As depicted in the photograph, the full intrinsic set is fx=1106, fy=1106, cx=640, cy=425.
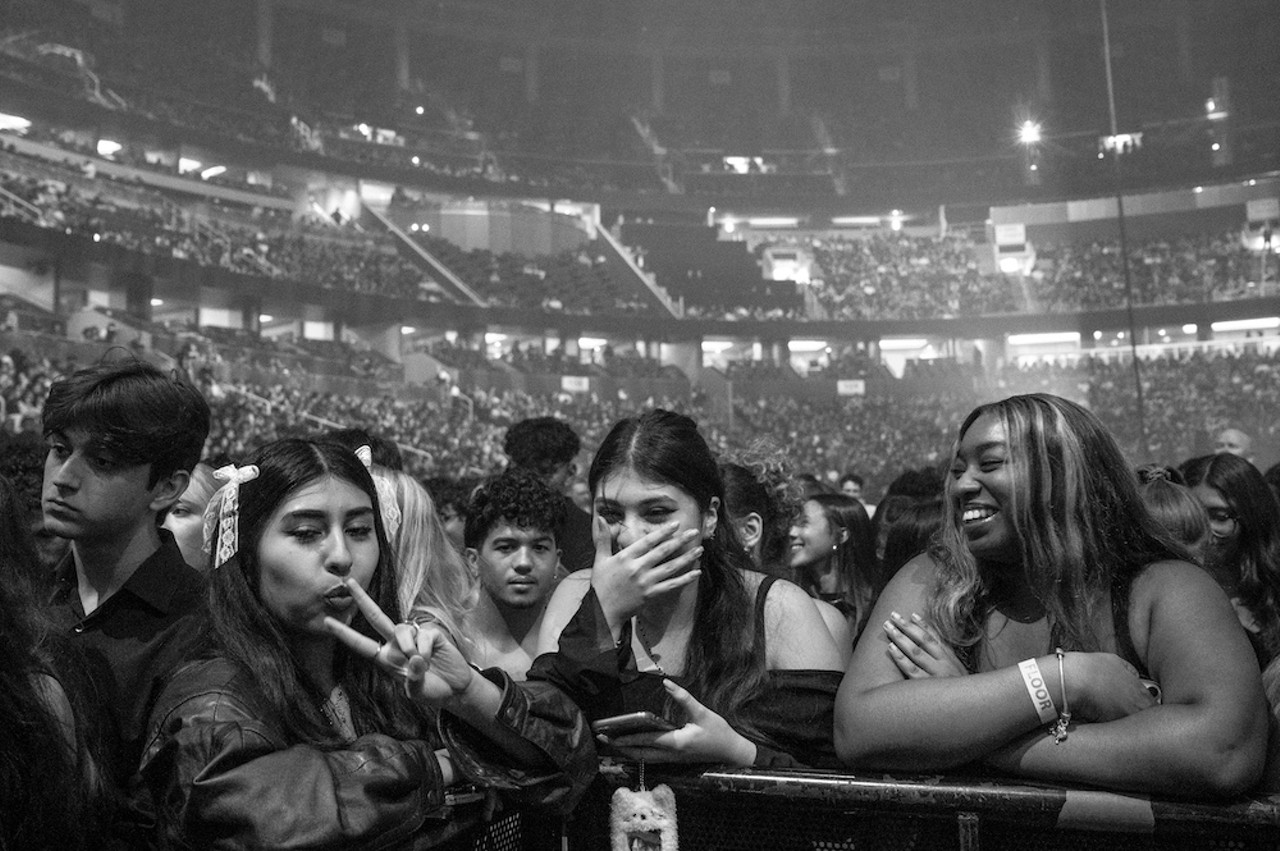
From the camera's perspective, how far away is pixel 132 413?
8.96ft

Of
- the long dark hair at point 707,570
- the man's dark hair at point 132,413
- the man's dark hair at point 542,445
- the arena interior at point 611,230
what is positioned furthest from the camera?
the arena interior at point 611,230

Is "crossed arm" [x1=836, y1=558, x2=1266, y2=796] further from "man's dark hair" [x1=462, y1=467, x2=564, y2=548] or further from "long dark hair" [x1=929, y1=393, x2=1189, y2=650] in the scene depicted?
"man's dark hair" [x1=462, y1=467, x2=564, y2=548]

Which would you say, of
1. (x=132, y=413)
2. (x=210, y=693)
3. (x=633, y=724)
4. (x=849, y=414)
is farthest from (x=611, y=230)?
(x=210, y=693)

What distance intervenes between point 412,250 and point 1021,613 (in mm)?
37921

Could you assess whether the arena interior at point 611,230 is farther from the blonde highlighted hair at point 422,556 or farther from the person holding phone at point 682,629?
the person holding phone at point 682,629

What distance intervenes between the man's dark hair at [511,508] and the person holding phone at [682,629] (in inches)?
35.5

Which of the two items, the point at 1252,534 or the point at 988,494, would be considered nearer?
the point at 988,494

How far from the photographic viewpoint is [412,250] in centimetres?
3862

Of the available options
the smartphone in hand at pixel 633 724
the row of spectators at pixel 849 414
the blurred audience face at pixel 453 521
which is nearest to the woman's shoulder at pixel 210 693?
the smartphone in hand at pixel 633 724

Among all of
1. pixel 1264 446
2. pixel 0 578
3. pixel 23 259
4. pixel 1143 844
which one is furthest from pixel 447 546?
pixel 1264 446

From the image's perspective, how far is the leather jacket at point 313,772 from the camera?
1.66 m

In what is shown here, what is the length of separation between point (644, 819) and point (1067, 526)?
3.29 feet

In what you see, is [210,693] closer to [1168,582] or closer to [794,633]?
[794,633]

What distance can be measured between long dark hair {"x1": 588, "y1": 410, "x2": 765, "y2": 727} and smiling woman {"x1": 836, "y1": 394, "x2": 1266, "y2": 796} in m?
0.37
